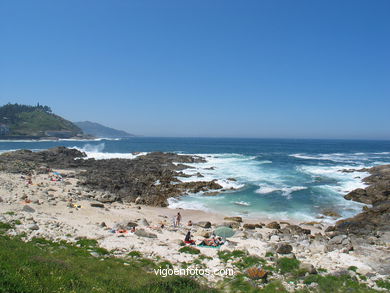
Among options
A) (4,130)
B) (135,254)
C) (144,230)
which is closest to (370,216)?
(144,230)

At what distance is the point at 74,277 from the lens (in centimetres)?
671

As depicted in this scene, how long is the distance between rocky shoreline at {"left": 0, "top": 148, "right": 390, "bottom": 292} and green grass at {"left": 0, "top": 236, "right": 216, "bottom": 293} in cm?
231

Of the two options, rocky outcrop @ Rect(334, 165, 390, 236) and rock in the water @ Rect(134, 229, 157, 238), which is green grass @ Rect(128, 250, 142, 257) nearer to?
rock in the water @ Rect(134, 229, 157, 238)

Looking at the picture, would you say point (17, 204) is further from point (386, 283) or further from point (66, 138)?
point (66, 138)

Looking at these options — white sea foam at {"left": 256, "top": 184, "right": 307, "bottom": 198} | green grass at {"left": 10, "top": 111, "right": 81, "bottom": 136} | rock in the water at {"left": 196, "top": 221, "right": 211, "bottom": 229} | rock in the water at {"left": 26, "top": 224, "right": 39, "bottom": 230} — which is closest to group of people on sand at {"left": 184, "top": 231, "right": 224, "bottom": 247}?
rock in the water at {"left": 196, "top": 221, "right": 211, "bottom": 229}

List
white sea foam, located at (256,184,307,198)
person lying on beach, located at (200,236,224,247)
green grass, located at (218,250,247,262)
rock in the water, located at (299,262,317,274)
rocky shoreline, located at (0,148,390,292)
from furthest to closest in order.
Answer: white sea foam, located at (256,184,307,198) → person lying on beach, located at (200,236,224,247) → green grass, located at (218,250,247,262) → rocky shoreline, located at (0,148,390,292) → rock in the water, located at (299,262,317,274)

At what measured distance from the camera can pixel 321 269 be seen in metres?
11.1

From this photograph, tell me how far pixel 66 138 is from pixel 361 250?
179213 millimetres

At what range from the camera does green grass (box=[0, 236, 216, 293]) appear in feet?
18.1

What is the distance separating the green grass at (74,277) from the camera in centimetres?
550

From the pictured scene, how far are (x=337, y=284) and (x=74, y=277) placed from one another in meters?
9.18

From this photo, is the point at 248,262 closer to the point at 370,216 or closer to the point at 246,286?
the point at 246,286

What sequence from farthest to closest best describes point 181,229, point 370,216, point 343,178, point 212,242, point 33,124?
point 33,124
point 343,178
point 370,216
point 181,229
point 212,242

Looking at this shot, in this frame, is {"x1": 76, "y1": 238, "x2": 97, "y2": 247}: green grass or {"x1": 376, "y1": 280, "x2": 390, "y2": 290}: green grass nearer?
{"x1": 376, "y1": 280, "x2": 390, "y2": 290}: green grass
